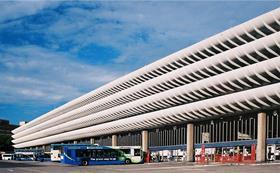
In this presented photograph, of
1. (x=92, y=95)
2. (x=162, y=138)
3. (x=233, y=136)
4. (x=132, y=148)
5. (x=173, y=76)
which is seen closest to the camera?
(x=233, y=136)

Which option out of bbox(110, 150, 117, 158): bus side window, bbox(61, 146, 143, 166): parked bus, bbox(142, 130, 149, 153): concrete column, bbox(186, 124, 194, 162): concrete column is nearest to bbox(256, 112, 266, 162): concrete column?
bbox(186, 124, 194, 162): concrete column

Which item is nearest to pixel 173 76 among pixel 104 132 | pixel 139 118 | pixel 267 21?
pixel 139 118

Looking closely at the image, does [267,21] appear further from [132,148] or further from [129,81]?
[129,81]

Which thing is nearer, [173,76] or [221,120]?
[221,120]

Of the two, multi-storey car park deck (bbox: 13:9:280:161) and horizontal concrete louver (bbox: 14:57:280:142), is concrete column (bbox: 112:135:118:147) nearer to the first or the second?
multi-storey car park deck (bbox: 13:9:280:161)

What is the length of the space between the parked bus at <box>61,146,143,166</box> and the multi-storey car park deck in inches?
340

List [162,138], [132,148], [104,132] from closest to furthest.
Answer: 1. [132,148]
2. [162,138]
3. [104,132]

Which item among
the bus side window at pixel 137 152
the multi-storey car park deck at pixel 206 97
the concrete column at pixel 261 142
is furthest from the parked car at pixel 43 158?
the concrete column at pixel 261 142

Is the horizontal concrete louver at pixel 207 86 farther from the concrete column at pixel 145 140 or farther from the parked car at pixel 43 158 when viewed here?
the parked car at pixel 43 158

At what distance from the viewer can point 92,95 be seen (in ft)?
354

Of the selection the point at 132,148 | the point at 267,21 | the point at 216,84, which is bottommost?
the point at 132,148

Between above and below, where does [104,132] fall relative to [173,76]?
below

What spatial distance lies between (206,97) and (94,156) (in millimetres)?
15713

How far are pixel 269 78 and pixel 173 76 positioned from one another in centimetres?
2181
